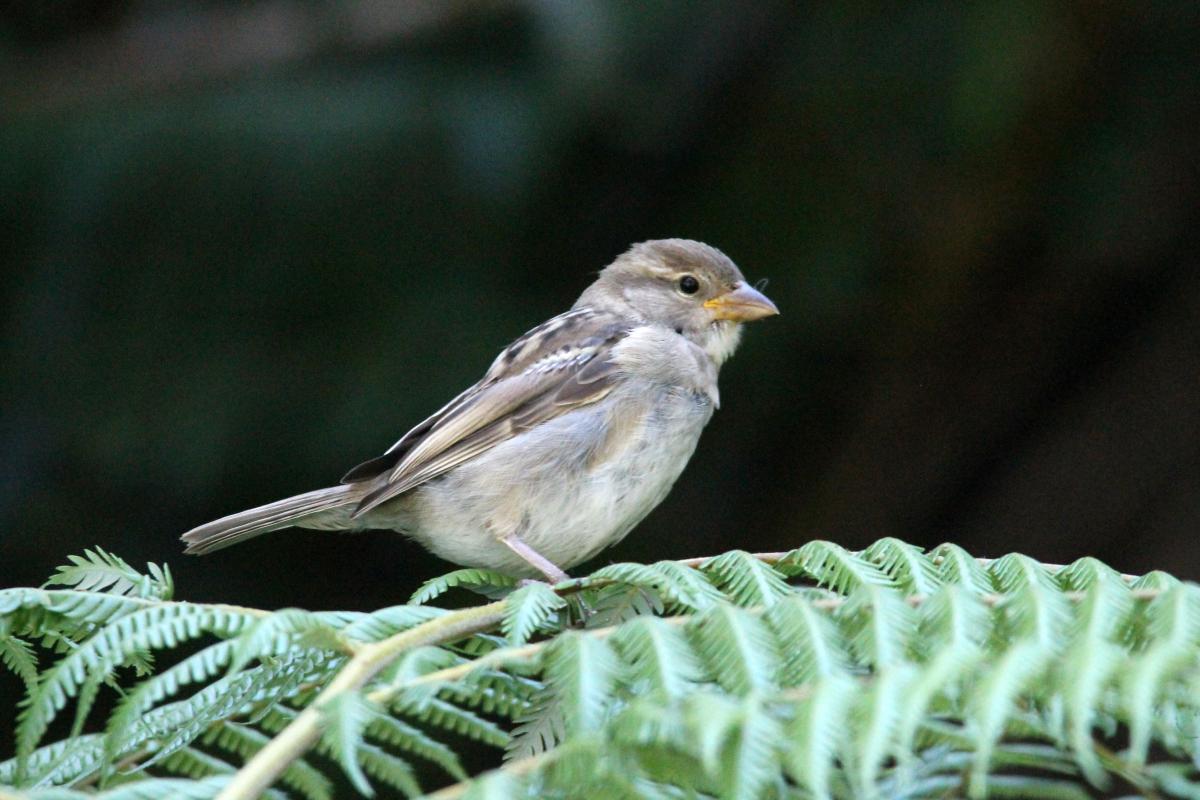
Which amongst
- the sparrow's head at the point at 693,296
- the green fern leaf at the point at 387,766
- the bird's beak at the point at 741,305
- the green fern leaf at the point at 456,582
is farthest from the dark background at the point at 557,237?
the green fern leaf at the point at 387,766

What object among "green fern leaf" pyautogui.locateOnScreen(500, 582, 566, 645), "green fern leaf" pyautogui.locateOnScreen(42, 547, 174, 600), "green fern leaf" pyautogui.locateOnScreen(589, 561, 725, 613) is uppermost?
"green fern leaf" pyautogui.locateOnScreen(589, 561, 725, 613)

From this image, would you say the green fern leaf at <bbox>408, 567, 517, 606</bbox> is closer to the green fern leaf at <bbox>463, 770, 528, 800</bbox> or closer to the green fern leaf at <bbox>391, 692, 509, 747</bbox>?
the green fern leaf at <bbox>391, 692, 509, 747</bbox>

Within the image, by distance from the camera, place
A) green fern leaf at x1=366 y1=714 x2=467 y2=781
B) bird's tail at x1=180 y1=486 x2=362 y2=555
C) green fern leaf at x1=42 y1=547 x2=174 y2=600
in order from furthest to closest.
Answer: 1. bird's tail at x1=180 y1=486 x2=362 y2=555
2. green fern leaf at x1=42 y1=547 x2=174 y2=600
3. green fern leaf at x1=366 y1=714 x2=467 y2=781

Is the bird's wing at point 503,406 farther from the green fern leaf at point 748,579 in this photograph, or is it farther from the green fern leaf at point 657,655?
the green fern leaf at point 657,655

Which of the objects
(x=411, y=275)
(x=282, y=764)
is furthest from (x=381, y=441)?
(x=282, y=764)

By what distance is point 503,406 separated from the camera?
3861mm

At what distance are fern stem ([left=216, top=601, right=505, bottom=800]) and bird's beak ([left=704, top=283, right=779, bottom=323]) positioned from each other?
2124 millimetres

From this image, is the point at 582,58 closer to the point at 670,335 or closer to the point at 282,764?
the point at 670,335

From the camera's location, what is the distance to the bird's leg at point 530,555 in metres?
3.53

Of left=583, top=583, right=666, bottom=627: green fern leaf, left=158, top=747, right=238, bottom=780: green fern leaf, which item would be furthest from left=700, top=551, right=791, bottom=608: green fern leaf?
left=158, top=747, right=238, bottom=780: green fern leaf

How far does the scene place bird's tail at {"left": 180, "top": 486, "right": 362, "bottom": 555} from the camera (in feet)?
11.5

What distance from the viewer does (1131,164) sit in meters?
4.86

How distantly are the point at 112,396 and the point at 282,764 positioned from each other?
3381mm

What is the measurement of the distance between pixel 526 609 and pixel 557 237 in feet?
10.2
